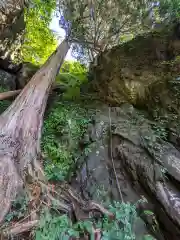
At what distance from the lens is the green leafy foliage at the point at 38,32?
6.38 meters

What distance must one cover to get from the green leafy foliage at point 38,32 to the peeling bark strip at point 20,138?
348cm

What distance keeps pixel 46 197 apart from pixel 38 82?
9.52 ft

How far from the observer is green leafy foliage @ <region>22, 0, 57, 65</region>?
20.9 ft

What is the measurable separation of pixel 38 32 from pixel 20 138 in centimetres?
591

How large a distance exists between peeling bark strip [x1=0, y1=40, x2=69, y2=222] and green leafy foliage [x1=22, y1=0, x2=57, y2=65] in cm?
348

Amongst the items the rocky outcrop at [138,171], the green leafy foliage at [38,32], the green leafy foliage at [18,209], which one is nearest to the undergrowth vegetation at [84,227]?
the green leafy foliage at [18,209]

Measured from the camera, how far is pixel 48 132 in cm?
412

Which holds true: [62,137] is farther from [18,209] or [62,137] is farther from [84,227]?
[84,227]

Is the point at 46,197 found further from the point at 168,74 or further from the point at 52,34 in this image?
the point at 52,34

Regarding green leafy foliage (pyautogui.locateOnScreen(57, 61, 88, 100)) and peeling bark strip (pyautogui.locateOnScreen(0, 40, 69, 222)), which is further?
green leafy foliage (pyautogui.locateOnScreen(57, 61, 88, 100))

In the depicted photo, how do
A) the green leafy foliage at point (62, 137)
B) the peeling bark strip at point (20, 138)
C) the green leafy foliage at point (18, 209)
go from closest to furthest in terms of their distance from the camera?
1. the green leafy foliage at point (18, 209)
2. the peeling bark strip at point (20, 138)
3. the green leafy foliage at point (62, 137)

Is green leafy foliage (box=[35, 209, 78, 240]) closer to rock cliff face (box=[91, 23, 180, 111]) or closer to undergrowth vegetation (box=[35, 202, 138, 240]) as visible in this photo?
undergrowth vegetation (box=[35, 202, 138, 240])

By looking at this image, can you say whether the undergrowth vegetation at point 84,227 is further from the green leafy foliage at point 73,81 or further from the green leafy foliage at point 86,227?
the green leafy foliage at point 73,81

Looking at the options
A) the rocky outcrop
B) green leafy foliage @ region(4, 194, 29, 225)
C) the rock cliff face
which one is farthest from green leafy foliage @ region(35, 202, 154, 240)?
the rock cliff face
